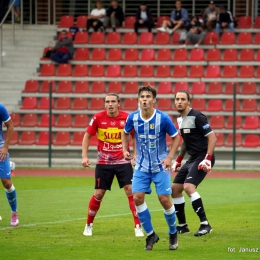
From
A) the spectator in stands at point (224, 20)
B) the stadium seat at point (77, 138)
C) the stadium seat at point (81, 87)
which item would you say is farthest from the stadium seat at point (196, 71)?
the stadium seat at point (77, 138)

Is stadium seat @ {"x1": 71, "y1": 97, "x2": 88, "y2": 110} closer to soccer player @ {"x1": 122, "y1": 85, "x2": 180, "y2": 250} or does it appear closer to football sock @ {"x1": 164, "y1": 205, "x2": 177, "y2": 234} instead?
soccer player @ {"x1": 122, "y1": 85, "x2": 180, "y2": 250}

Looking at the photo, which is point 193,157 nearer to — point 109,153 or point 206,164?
point 206,164

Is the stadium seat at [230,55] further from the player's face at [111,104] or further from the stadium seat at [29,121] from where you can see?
the player's face at [111,104]

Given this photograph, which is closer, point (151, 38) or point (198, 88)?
point (198, 88)

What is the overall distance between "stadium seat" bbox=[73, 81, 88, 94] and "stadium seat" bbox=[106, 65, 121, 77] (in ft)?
3.11

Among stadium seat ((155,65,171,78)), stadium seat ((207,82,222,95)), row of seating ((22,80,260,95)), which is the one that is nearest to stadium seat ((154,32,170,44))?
stadium seat ((155,65,171,78))

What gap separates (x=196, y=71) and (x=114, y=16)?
4.32 m

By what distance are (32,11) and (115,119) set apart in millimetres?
21966

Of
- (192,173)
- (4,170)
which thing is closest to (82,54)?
(4,170)

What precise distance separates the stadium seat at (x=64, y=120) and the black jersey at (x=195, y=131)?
15.5 meters

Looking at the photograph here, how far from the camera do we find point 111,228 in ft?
38.4

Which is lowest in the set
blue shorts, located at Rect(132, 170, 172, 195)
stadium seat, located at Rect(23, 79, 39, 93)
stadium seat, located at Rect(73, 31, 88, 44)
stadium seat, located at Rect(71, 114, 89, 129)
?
stadium seat, located at Rect(71, 114, 89, 129)

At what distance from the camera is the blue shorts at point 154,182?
959 centimetres

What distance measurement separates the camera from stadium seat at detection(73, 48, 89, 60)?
28953 millimetres
